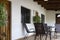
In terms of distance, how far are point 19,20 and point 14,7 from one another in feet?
3.64

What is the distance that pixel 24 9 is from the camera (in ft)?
31.9

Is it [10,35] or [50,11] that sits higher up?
[50,11]

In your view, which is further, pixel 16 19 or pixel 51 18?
pixel 51 18

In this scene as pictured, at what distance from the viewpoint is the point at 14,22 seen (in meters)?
7.80

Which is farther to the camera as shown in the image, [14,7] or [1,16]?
[14,7]

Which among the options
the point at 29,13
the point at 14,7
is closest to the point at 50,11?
the point at 29,13

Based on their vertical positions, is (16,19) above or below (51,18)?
below

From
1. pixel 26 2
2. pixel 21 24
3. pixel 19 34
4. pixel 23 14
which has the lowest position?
pixel 19 34

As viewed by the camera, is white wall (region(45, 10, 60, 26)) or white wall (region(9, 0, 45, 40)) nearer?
white wall (region(9, 0, 45, 40))

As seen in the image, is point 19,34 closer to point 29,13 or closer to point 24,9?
point 24,9

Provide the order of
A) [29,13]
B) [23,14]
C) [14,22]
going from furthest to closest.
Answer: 1. [29,13]
2. [23,14]
3. [14,22]

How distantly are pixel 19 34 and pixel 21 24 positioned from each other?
2.22ft

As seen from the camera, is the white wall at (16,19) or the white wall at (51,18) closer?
the white wall at (16,19)

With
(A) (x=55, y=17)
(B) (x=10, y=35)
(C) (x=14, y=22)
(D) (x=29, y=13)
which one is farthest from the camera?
(A) (x=55, y=17)
